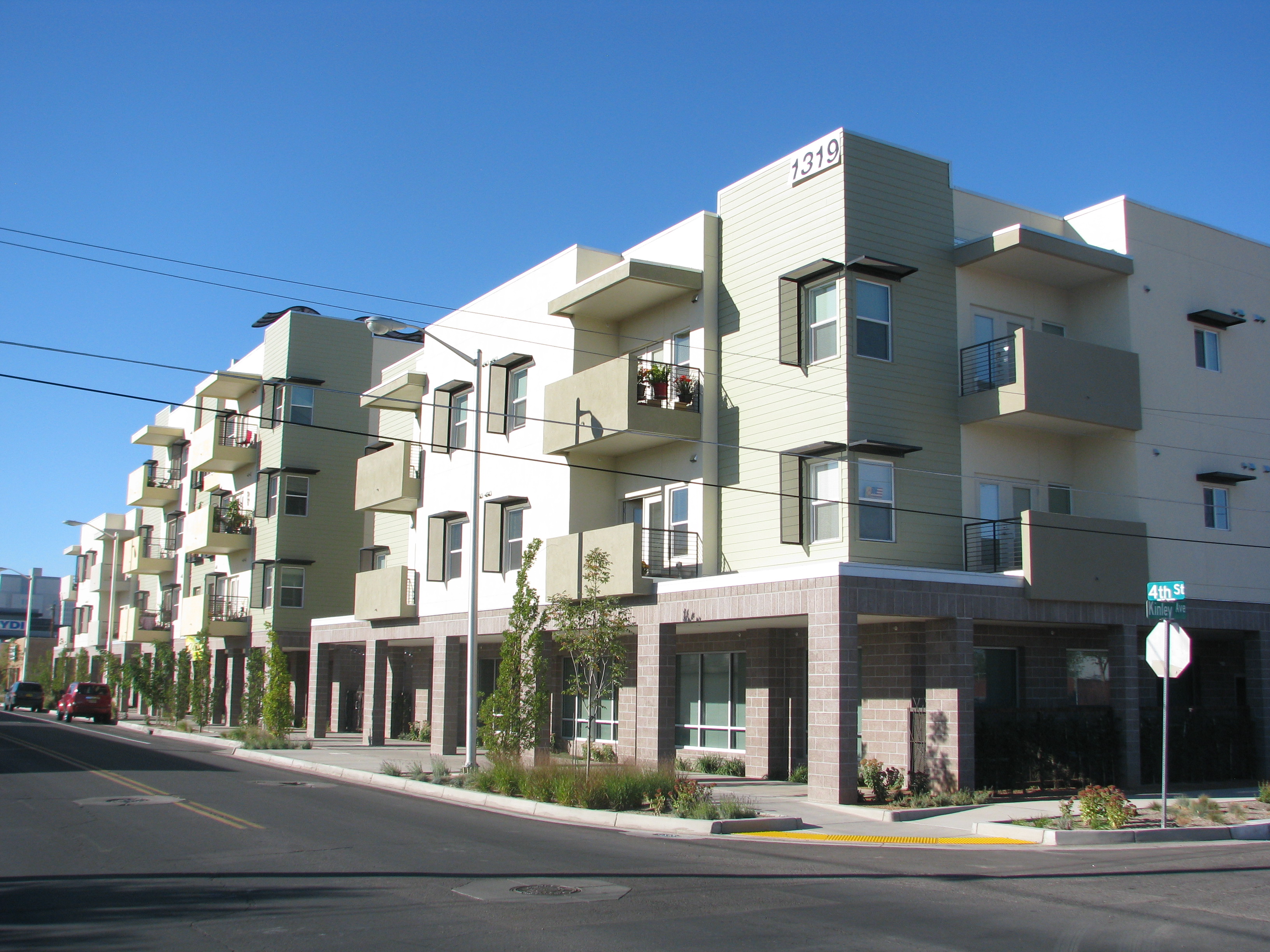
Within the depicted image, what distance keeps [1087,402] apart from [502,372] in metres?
14.7

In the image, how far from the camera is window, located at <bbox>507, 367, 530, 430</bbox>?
96.0ft

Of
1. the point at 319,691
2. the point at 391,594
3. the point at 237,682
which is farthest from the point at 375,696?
Result: the point at 237,682

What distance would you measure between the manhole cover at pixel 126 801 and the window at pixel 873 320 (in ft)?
47.1

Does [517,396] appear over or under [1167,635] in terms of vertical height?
over

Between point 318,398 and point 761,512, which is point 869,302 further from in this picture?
point 318,398

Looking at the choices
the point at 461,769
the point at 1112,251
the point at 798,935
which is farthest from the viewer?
the point at 461,769

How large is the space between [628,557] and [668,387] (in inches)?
156

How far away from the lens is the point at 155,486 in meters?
60.9

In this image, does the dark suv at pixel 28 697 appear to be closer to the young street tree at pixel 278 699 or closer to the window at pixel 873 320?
the young street tree at pixel 278 699

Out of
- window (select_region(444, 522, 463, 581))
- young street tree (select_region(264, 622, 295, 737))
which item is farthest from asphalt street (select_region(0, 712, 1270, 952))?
young street tree (select_region(264, 622, 295, 737))

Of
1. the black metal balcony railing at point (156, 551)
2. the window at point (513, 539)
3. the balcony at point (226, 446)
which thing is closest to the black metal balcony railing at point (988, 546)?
the window at point (513, 539)

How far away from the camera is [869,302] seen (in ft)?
71.8

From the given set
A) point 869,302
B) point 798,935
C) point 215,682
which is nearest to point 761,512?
point 869,302

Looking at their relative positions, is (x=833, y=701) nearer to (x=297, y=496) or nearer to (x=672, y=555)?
(x=672, y=555)
